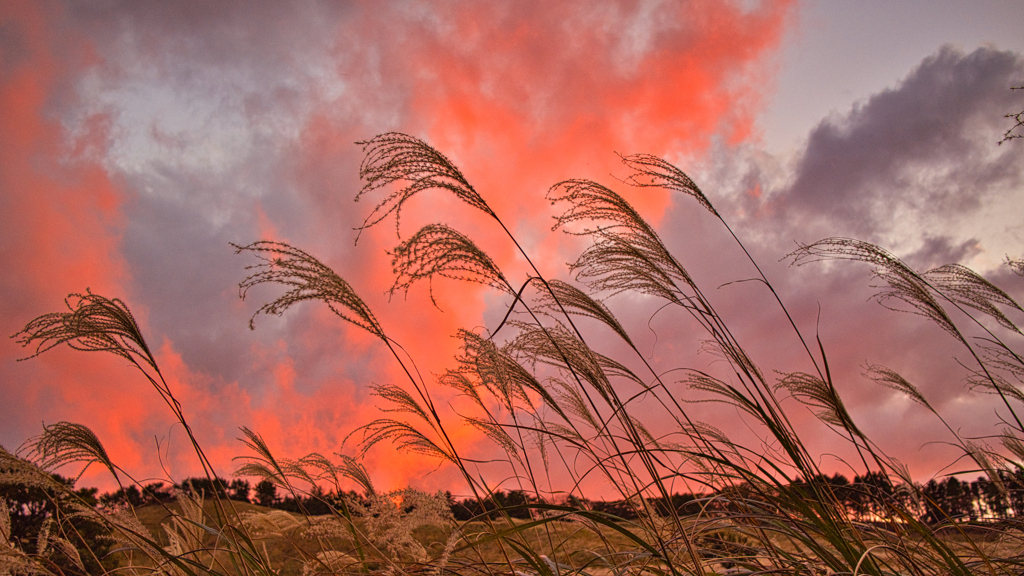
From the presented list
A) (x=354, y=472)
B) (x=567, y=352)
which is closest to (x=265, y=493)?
(x=354, y=472)

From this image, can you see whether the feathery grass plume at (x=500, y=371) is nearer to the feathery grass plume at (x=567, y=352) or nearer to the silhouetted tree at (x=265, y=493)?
the feathery grass plume at (x=567, y=352)

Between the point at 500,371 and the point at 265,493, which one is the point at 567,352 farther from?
the point at 265,493

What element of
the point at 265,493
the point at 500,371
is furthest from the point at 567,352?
the point at 265,493

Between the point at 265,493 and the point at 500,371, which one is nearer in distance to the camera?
the point at 500,371

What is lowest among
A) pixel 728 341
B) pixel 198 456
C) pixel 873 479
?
pixel 873 479

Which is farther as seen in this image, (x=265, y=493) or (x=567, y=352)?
(x=265, y=493)

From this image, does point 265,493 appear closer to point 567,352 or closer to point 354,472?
point 354,472

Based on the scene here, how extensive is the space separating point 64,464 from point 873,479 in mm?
3965

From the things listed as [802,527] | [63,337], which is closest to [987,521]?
[802,527]

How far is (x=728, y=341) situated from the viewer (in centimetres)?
245

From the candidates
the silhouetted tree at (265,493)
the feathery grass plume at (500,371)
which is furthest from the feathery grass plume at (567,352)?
the silhouetted tree at (265,493)

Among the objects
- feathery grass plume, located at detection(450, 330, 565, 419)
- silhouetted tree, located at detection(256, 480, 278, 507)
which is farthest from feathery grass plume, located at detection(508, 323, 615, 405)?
silhouetted tree, located at detection(256, 480, 278, 507)

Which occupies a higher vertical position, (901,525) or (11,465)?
(11,465)

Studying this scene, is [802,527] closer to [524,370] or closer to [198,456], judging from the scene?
[524,370]
